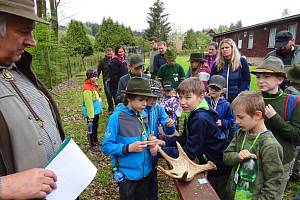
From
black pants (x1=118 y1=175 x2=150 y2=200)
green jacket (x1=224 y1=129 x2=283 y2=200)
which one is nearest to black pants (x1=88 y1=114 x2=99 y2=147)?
black pants (x1=118 y1=175 x2=150 y2=200)

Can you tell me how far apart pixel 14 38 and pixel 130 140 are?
5.53 feet

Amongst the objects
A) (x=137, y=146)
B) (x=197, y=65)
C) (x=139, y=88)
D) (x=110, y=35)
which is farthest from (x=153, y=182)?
(x=110, y=35)

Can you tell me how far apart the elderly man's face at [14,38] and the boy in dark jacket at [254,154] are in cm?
174

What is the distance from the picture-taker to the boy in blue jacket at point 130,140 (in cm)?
282

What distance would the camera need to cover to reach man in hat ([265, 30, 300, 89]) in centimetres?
470

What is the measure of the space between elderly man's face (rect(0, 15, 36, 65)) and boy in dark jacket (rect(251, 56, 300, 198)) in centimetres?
218

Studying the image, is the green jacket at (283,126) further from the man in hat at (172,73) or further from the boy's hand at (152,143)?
the man in hat at (172,73)

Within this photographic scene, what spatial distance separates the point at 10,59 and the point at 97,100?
15.8ft

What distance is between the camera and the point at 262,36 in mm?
28469

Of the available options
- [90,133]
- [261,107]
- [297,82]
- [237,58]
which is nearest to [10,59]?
[261,107]

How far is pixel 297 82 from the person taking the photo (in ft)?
11.7

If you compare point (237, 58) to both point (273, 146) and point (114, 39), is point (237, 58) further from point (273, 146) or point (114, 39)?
point (114, 39)

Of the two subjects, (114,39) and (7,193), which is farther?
(114,39)

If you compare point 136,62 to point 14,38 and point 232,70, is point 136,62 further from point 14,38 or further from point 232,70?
point 14,38
